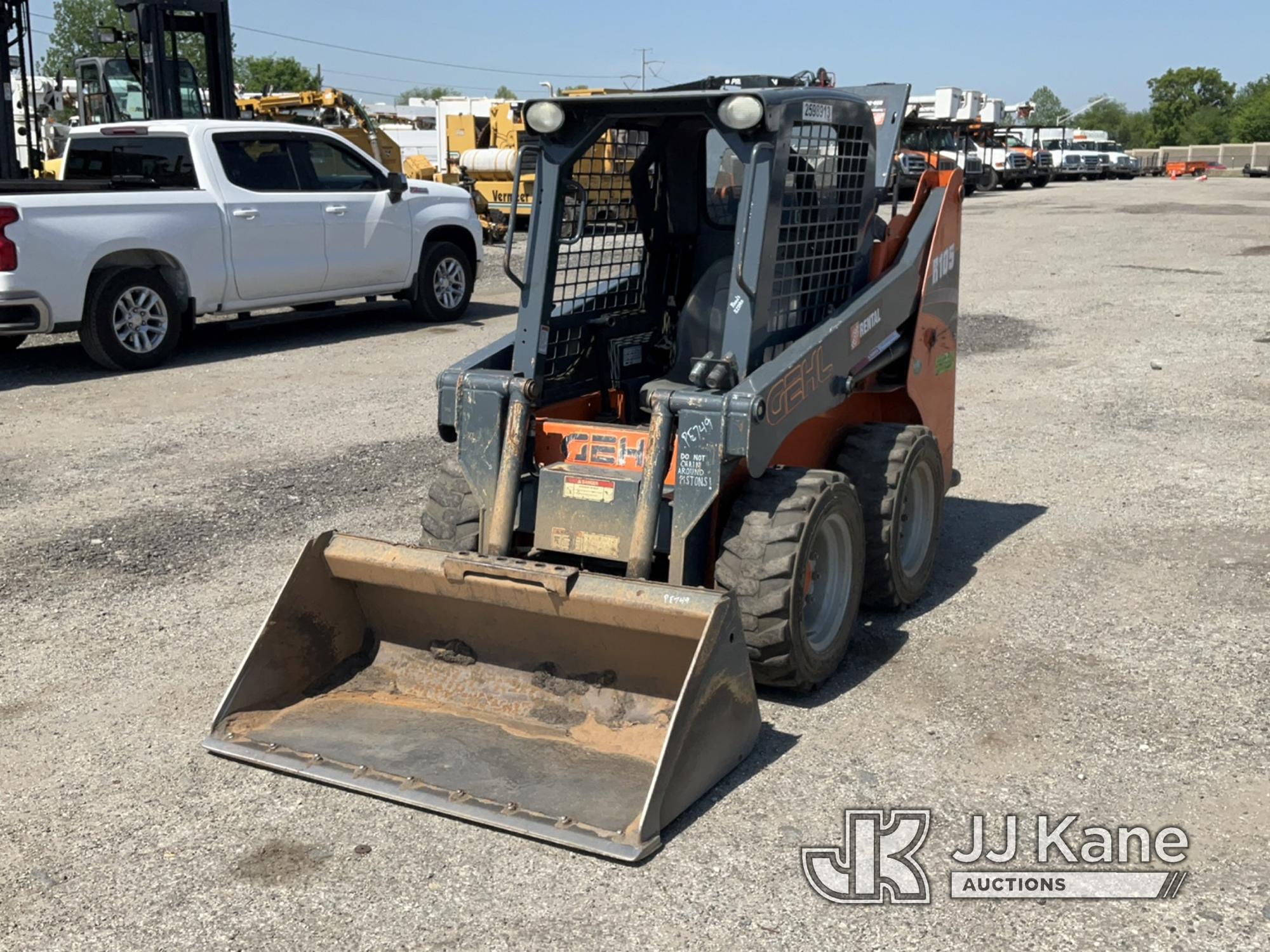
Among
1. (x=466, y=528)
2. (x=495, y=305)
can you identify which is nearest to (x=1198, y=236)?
(x=495, y=305)

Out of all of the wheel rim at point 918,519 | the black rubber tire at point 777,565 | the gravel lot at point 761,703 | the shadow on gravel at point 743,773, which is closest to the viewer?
the gravel lot at point 761,703

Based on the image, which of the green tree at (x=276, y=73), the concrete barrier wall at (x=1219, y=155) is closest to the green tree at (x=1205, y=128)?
the concrete barrier wall at (x=1219, y=155)

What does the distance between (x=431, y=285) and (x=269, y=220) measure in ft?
7.61

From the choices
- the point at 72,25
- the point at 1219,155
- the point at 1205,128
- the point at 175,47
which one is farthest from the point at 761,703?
the point at 1205,128

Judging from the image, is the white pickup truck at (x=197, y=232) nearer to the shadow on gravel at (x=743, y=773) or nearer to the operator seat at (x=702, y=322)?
the operator seat at (x=702, y=322)

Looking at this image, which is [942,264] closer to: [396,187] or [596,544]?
[596,544]

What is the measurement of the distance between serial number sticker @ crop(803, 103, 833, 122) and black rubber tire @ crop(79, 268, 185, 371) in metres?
7.76

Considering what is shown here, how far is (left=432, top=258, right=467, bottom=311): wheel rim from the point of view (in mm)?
14102

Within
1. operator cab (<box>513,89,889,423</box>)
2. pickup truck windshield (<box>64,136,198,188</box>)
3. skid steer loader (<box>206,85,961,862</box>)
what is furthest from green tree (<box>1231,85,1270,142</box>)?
skid steer loader (<box>206,85,961,862</box>)

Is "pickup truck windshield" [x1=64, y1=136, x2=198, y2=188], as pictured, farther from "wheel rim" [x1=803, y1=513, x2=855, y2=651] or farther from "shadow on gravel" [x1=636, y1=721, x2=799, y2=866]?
"shadow on gravel" [x1=636, y1=721, x2=799, y2=866]

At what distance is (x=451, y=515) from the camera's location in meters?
5.27

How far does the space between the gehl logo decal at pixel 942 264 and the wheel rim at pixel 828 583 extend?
168cm

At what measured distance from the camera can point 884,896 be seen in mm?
3631

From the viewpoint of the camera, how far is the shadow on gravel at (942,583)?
16.4 ft
